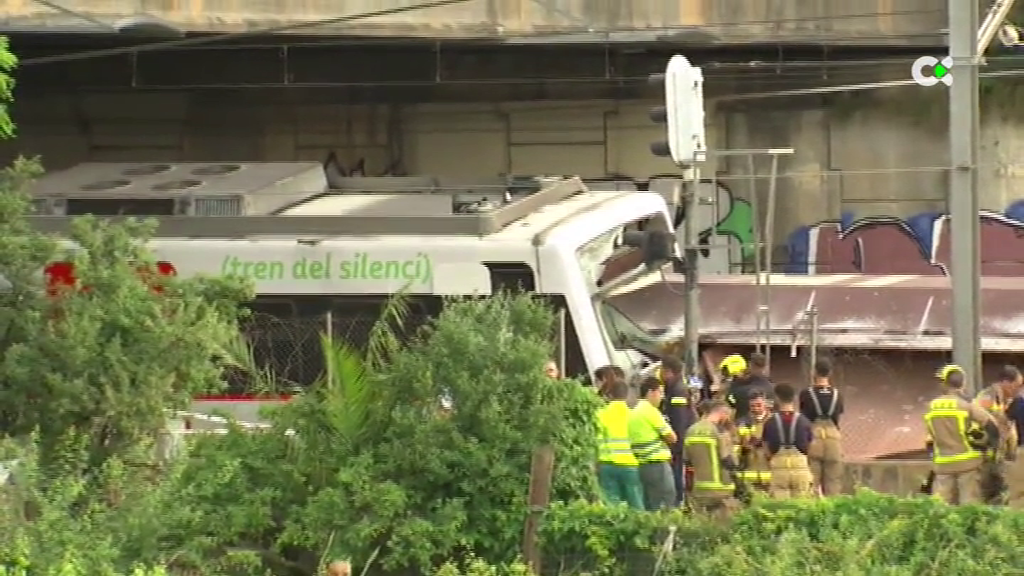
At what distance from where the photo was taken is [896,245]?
26.2 metres

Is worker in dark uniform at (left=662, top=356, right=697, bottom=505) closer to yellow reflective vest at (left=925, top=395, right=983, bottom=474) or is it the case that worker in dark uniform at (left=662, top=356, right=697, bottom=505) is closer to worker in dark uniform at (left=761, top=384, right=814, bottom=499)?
worker in dark uniform at (left=761, top=384, right=814, bottom=499)

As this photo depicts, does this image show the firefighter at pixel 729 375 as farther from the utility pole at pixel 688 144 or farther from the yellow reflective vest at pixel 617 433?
the yellow reflective vest at pixel 617 433

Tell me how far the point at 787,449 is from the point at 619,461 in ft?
4.16

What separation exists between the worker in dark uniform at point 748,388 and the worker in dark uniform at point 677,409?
0.35 meters

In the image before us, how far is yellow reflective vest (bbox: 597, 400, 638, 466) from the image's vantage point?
12602mm

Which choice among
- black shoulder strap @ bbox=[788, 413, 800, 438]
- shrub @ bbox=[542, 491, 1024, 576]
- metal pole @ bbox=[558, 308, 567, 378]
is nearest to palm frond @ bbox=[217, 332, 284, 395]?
metal pole @ bbox=[558, 308, 567, 378]

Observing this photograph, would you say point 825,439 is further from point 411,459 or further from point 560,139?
point 560,139

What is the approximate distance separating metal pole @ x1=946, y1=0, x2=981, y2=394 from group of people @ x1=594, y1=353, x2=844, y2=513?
189cm

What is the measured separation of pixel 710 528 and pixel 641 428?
2151 millimetres

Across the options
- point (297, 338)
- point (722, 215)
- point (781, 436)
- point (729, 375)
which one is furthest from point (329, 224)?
point (722, 215)

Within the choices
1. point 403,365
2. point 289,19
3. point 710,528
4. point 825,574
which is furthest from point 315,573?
point 289,19

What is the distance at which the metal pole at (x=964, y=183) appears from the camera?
1559 cm

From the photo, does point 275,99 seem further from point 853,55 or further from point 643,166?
point 853,55

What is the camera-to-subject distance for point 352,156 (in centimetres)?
2786
